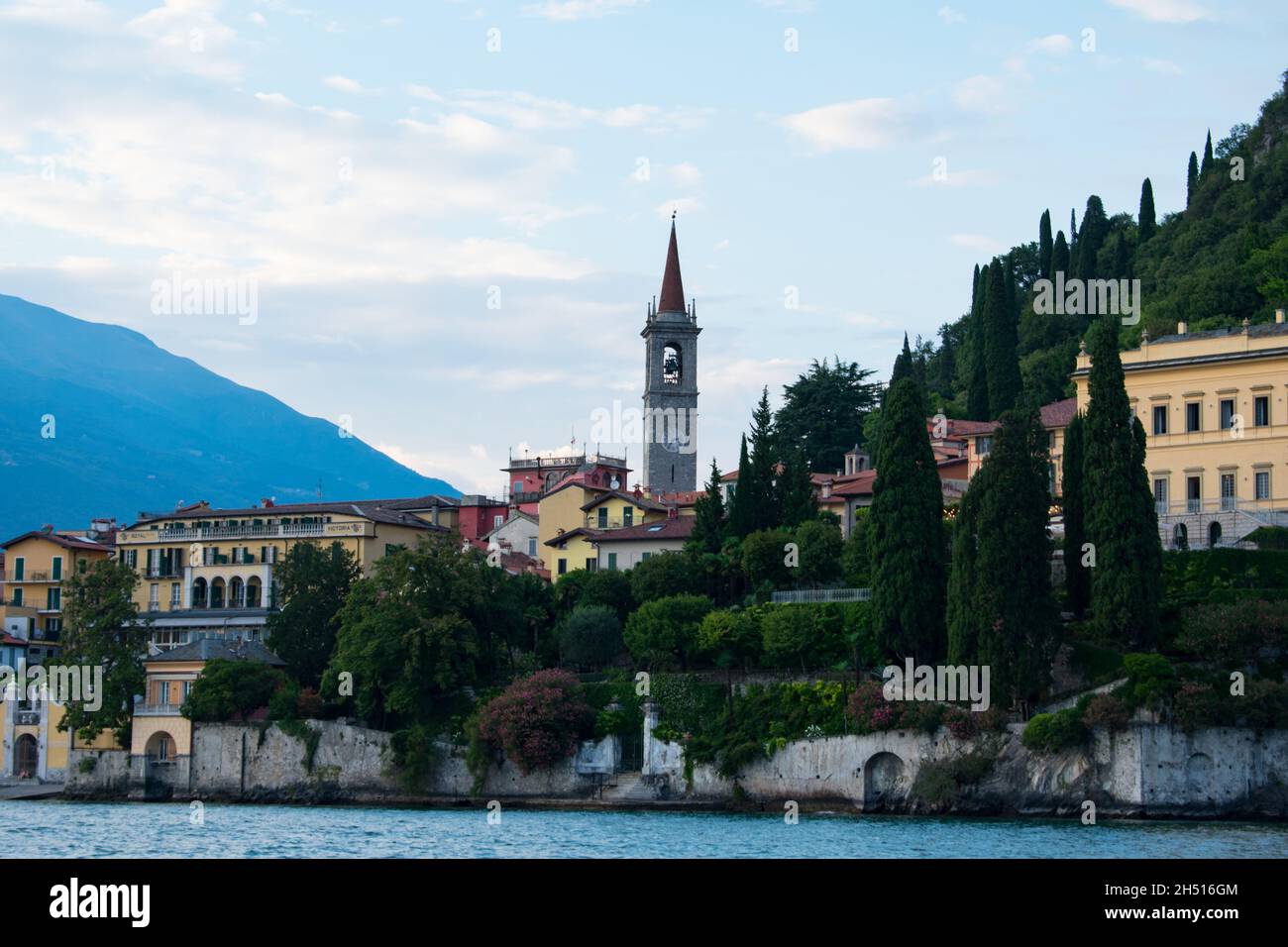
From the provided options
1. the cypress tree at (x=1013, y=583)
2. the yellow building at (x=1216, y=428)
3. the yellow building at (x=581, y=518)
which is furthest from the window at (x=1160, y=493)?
the yellow building at (x=581, y=518)

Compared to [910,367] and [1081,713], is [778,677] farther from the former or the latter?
[910,367]

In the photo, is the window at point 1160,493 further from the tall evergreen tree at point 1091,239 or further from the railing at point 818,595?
the tall evergreen tree at point 1091,239

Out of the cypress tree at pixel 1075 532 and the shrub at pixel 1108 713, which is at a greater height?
the cypress tree at pixel 1075 532

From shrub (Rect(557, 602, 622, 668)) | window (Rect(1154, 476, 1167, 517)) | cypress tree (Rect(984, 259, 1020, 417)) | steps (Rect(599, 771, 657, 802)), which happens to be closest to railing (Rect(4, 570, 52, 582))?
shrub (Rect(557, 602, 622, 668))

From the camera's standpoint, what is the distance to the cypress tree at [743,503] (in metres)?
66.5

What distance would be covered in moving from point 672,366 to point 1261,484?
45.4 metres

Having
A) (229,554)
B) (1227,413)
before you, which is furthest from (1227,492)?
(229,554)

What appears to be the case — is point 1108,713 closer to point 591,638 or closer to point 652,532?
point 591,638

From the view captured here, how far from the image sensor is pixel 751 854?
119 feet

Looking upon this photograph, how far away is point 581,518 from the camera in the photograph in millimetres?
78562

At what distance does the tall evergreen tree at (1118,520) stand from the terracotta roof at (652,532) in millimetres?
23963

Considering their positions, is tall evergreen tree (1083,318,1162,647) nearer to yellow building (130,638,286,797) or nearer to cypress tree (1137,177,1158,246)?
yellow building (130,638,286,797)

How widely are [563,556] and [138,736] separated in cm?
2005
